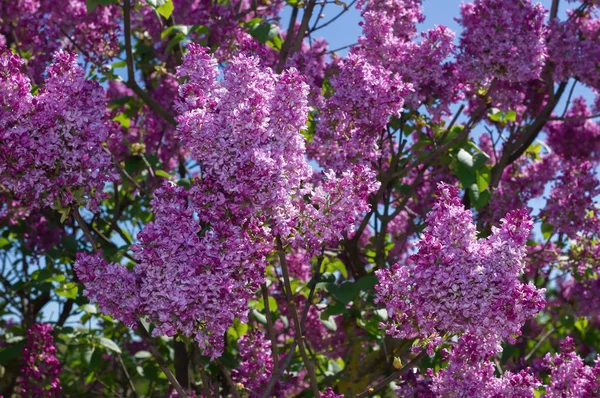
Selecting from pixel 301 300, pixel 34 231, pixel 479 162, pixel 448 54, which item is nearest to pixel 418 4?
pixel 448 54

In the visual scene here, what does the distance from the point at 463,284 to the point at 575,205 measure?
459cm

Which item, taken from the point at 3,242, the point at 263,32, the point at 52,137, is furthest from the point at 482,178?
the point at 3,242

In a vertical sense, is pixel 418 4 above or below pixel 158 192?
above

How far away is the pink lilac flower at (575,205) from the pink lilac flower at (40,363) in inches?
196

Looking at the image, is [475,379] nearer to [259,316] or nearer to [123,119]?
[259,316]

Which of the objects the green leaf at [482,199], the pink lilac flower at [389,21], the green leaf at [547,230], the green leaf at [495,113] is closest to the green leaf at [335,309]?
the green leaf at [482,199]

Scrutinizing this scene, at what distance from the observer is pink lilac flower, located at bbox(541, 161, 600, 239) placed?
7438mm

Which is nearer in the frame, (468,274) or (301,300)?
(468,274)

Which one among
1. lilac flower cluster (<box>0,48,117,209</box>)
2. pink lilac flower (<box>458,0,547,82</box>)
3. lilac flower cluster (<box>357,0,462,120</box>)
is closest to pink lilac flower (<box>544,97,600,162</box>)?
pink lilac flower (<box>458,0,547,82</box>)

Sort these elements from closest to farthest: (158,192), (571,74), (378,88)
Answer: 1. (158,192)
2. (378,88)
3. (571,74)

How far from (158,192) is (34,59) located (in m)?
4.57

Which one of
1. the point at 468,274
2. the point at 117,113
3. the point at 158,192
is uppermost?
the point at 117,113

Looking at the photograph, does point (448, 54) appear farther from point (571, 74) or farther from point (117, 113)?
point (117, 113)

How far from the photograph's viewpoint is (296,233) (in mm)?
3705
